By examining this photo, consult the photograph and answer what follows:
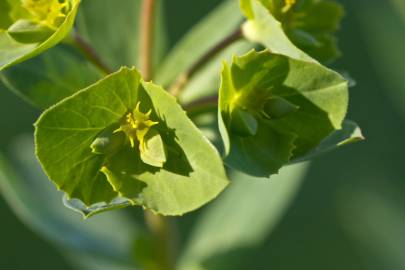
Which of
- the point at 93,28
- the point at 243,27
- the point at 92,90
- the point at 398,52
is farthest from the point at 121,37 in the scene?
the point at 398,52

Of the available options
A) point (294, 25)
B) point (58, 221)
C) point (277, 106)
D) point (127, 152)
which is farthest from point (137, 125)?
point (58, 221)

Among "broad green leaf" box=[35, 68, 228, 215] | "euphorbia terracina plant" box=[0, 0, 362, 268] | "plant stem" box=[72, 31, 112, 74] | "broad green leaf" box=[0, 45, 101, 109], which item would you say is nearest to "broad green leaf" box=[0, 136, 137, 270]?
"broad green leaf" box=[0, 45, 101, 109]

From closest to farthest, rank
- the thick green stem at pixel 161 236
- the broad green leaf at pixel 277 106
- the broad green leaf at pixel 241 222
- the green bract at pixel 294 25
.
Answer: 1. the broad green leaf at pixel 277 106
2. the green bract at pixel 294 25
3. the thick green stem at pixel 161 236
4. the broad green leaf at pixel 241 222

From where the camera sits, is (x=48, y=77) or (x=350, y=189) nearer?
(x=48, y=77)

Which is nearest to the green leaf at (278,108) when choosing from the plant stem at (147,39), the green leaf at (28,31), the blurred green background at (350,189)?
the plant stem at (147,39)

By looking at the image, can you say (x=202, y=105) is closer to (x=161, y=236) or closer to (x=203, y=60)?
(x=203, y=60)

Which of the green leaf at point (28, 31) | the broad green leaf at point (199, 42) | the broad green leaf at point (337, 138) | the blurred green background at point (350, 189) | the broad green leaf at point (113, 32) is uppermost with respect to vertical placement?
the green leaf at point (28, 31)

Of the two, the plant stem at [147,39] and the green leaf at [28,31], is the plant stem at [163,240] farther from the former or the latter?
the green leaf at [28,31]
